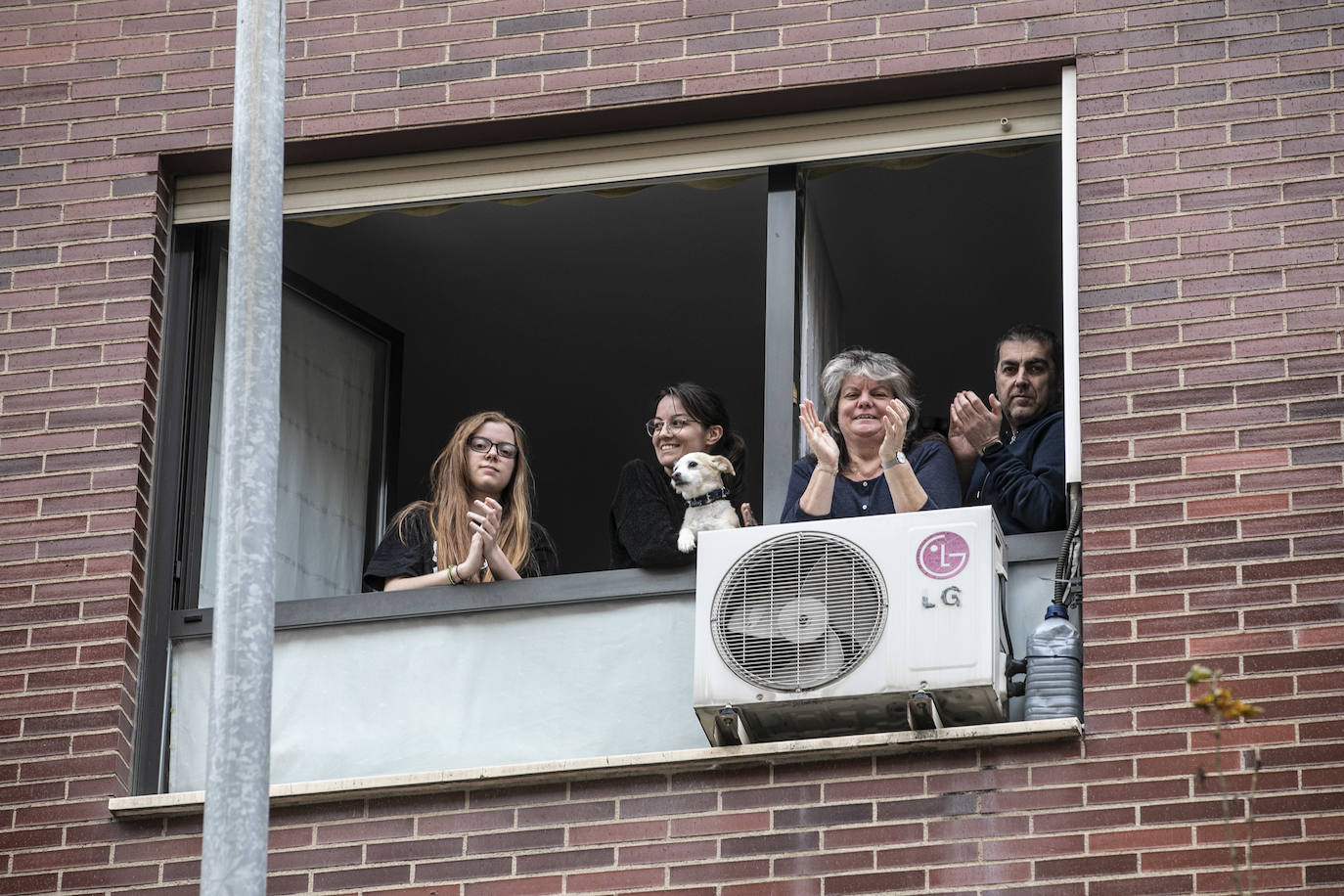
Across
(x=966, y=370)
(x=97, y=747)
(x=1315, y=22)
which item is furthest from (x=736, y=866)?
(x=966, y=370)

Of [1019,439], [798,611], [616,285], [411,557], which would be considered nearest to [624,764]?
[798,611]

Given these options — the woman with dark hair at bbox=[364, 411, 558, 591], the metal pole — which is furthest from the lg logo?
the metal pole

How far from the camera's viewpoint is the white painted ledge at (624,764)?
7531mm

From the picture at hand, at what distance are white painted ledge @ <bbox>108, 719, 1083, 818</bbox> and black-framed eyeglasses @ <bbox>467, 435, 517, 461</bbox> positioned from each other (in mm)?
1318

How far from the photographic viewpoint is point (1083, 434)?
7949mm

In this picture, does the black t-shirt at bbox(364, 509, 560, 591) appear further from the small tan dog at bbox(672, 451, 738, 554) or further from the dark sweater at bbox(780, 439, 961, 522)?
the dark sweater at bbox(780, 439, 961, 522)

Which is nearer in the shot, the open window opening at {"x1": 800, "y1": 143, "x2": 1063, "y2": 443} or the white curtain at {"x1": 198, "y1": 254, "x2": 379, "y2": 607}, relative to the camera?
the open window opening at {"x1": 800, "y1": 143, "x2": 1063, "y2": 443}

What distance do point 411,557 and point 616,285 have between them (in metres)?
3.26

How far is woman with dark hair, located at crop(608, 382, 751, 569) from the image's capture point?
27.3 ft

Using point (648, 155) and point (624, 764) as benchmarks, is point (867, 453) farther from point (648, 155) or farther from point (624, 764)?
point (648, 155)

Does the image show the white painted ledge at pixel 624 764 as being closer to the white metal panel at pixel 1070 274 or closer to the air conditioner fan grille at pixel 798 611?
the air conditioner fan grille at pixel 798 611

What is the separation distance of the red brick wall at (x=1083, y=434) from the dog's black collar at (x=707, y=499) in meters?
1.10

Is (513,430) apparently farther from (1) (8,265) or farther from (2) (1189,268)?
(2) (1189,268)

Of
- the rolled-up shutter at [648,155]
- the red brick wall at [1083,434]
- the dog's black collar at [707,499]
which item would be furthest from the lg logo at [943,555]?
the rolled-up shutter at [648,155]
